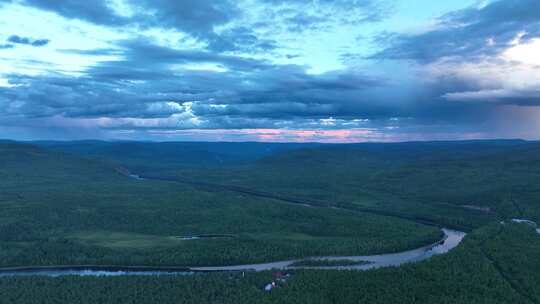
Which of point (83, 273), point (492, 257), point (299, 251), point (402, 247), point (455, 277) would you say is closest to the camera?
point (455, 277)

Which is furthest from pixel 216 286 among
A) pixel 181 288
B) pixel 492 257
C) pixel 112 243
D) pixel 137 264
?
pixel 492 257

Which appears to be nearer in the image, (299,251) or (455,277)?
(455,277)

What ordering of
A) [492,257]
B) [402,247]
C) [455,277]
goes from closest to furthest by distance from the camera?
[455,277], [492,257], [402,247]

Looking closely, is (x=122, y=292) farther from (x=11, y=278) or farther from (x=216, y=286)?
(x=11, y=278)

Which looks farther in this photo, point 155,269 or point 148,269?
point 148,269

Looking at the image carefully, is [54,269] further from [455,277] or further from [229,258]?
[455,277]

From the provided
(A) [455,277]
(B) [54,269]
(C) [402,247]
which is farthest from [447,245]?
(B) [54,269]

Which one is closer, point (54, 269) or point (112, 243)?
point (54, 269)

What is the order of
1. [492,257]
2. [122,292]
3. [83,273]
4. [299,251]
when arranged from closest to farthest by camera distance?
[122,292]
[83,273]
[492,257]
[299,251]

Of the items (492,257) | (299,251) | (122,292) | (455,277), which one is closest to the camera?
(122,292)
